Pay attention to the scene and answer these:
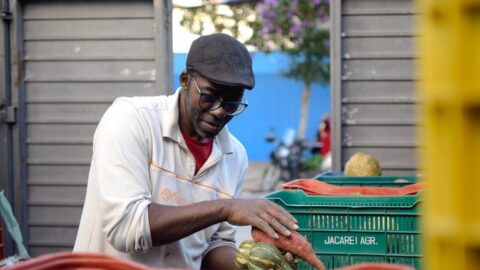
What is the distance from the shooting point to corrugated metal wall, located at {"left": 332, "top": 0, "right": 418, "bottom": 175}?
20.3 ft

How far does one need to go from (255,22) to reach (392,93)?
580 inches

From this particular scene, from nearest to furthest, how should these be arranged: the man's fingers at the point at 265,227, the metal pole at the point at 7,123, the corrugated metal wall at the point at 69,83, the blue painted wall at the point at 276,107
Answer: the man's fingers at the point at 265,227 < the corrugated metal wall at the point at 69,83 < the metal pole at the point at 7,123 < the blue painted wall at the point at 276,107

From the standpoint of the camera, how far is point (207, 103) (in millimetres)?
3203

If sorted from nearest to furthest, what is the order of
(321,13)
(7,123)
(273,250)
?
(273,250) → (7,123) → (321,13)

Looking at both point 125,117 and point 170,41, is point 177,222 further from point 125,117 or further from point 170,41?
point 170,41

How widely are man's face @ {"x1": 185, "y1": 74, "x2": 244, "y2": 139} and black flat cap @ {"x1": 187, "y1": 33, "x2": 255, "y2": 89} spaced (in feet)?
0.15

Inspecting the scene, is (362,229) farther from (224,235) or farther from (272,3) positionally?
(272,3)

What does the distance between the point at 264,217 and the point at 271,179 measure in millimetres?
16347

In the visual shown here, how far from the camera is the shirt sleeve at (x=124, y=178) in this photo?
9.73ft

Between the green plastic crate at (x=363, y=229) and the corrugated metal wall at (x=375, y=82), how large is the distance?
7.86ft

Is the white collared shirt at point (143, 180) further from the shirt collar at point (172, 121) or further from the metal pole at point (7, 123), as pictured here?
the metal pole at point (7, 123)

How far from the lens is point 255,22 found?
20.7m

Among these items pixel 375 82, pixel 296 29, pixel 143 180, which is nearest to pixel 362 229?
pixel 143 180

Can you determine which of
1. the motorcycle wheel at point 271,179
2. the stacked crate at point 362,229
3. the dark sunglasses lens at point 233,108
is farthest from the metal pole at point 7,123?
the motorcycle wheel at point 271,179
